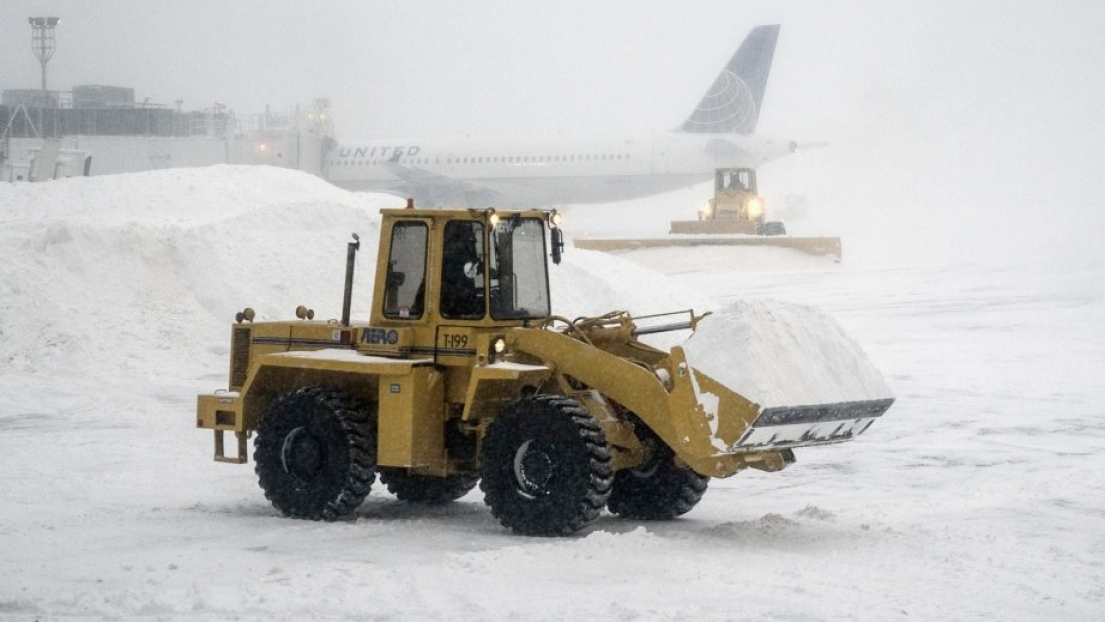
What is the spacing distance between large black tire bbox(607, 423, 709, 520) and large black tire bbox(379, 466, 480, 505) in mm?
1294

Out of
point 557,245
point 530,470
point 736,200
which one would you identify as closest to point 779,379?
point 530,470

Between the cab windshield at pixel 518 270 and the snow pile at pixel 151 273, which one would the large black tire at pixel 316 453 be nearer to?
the cab windshield at pixel 518 270

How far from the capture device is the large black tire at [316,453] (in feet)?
35.8

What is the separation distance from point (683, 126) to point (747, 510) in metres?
51.2

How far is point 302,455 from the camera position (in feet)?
36.6

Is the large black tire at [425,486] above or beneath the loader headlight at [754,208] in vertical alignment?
beneath

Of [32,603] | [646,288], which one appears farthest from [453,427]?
[646,288]

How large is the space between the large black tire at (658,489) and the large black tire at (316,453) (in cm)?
193

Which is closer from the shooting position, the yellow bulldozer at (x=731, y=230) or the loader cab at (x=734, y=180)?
the yellow bulldozer at (x=731, y=230)

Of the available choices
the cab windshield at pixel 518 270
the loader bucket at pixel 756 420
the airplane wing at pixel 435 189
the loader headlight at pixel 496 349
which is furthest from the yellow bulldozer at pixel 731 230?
the loader bucket at pixel 756 420

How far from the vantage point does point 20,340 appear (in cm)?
2091

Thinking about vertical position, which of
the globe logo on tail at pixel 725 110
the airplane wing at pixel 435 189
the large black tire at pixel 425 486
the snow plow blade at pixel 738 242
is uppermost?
the globe logo on tail at pixel 725 110

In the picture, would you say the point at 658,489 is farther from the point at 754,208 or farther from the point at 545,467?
the point at 754,208

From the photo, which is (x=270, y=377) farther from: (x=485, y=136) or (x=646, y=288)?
(x=485, y=136)
